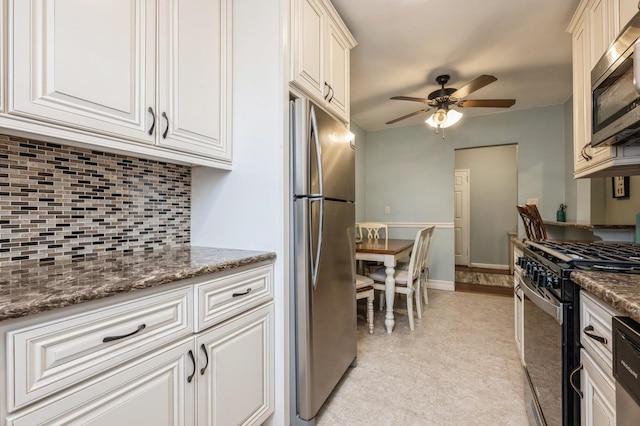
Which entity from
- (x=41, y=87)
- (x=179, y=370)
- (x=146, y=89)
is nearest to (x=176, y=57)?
(x=146, y=89)

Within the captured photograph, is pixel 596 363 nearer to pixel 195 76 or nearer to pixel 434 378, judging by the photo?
pixel 434 378

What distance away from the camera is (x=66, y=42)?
3.03 feet

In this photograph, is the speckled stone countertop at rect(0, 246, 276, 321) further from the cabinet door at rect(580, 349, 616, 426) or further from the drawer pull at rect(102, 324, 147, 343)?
the cabinet door at rect(580, 349, 616, 426)

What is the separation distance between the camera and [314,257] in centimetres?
149

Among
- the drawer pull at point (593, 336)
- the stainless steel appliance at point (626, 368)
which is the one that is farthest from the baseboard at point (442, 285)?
the stainless steel appliance at point (626, 368)

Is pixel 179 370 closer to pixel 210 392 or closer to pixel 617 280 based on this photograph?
pixel 210 392

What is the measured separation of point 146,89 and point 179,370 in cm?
106

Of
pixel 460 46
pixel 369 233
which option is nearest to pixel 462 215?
pixel 369 233

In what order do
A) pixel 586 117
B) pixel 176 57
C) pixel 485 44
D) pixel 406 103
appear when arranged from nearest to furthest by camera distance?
pixel 176 57 < pixel 586 117 < pixel 485 44 < pixel 406 103

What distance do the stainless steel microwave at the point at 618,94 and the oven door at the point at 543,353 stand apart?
69 centimetres

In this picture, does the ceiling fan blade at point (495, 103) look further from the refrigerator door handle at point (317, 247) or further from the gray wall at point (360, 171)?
the refrigerator door handle at point (317, 247)

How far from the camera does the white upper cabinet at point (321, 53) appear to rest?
1.53 m

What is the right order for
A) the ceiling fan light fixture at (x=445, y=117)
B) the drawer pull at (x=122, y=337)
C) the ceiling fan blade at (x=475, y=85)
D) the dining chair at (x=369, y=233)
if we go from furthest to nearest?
the dining chair at (x=369, y=233)
the ceiling fan light fixture at (x=445, y=117)
the ceiling fan blade at (x=475, y=85)
the drawer pull at (x=122, y=337)

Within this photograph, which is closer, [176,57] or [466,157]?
[176,57]
